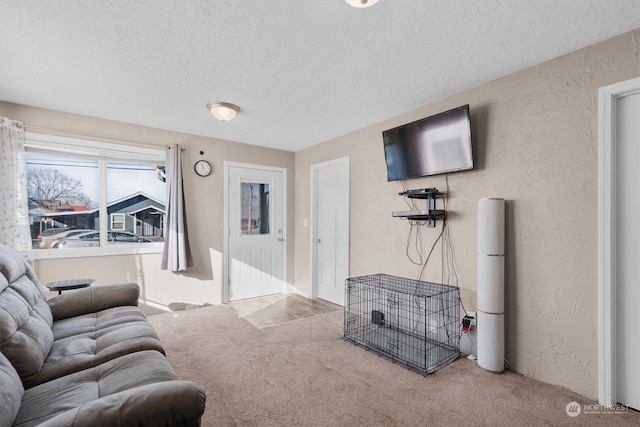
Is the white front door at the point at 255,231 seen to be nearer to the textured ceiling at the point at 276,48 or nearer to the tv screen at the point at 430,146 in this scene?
the textured ceiling at the point at 276,48

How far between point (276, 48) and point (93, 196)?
9.66ft

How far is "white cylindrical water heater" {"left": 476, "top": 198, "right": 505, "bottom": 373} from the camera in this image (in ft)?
7.77

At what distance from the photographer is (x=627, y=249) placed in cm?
193

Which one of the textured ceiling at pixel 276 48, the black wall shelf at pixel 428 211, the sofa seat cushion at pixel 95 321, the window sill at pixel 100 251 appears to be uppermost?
the textured ceiling at pixel 276 48

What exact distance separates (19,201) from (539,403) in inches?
187

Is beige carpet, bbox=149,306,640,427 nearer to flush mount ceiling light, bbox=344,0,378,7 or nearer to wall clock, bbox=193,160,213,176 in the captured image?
wall clock, bbox=193,160,213,176

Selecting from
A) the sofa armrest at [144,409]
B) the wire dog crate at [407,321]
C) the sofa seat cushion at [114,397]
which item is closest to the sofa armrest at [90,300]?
the sofa seat cushion at [114,397]

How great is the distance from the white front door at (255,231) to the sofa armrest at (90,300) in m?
1.88

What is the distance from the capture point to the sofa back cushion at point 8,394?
1046 mm

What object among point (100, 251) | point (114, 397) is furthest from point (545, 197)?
point (100, 251)

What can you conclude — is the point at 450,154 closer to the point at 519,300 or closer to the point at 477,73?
the point at 477,73

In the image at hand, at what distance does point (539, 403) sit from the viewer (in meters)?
2.00

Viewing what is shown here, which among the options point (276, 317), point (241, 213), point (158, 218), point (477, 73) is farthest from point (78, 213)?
point (477, 73)

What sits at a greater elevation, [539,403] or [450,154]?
[450,154]
